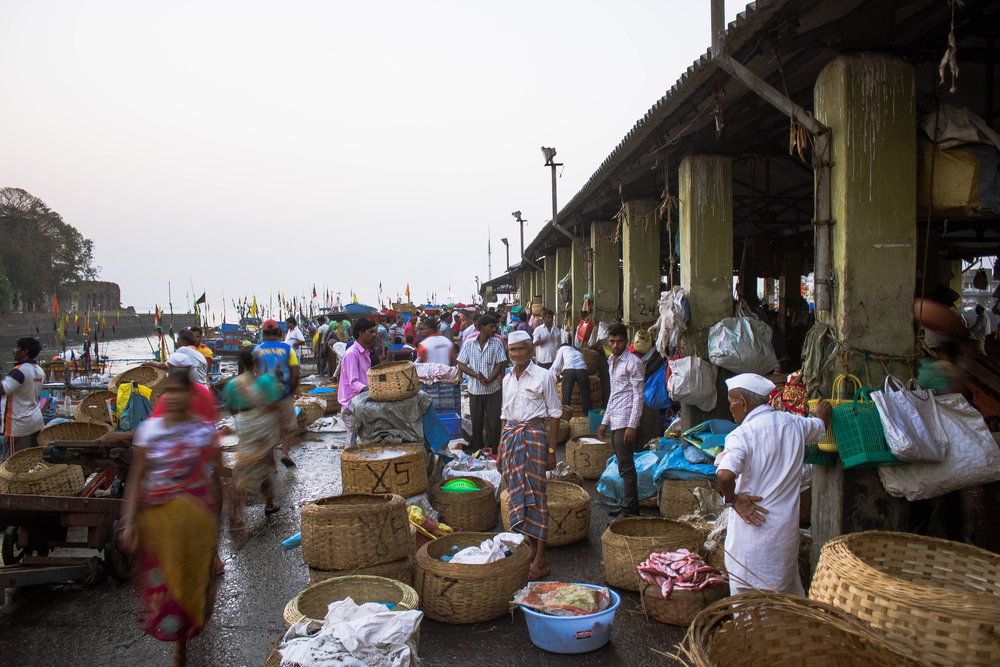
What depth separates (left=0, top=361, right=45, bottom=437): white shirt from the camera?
24.8ft

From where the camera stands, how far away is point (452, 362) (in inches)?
395

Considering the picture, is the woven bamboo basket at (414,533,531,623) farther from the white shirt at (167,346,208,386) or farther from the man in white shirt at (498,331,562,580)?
the white shirt at (167,346,208,386)

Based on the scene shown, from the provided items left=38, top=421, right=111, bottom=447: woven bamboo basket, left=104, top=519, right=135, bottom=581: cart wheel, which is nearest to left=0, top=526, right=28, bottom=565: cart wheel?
left=104, top=519, right=135, bottom=581: cart wheel

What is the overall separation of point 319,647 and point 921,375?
4178 mm

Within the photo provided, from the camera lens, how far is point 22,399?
773cm

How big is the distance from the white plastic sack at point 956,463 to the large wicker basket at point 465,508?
3.46 m

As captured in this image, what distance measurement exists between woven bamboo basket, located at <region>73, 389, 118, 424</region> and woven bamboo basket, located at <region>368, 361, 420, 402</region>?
581 cm

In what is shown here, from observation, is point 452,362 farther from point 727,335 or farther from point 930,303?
point 930,303

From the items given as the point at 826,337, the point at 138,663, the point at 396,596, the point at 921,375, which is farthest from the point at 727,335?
the point at 138,663

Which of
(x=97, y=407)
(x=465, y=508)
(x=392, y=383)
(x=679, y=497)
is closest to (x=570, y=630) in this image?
(x=465, y=508)

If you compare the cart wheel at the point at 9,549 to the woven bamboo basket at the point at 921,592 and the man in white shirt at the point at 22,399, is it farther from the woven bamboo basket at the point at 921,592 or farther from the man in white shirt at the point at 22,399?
the woven bamboo basket at the point at 921,592

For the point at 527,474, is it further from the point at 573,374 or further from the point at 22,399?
the point at 22,399

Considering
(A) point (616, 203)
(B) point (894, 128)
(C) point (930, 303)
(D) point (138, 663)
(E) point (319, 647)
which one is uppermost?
(A) point (616, 203)

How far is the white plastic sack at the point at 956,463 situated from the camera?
387 centimetres
